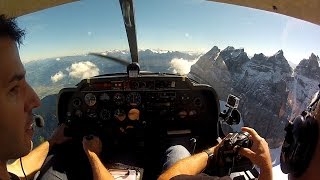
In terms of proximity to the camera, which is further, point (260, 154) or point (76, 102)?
point (76, 102)

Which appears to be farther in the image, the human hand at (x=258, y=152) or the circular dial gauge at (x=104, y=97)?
the circular dial gauge at (x=104, y=97)

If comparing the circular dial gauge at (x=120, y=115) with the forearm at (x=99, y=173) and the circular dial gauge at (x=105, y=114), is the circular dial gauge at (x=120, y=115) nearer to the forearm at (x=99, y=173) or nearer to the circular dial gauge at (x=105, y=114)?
the circular dial gauge at (x=105, y=114)

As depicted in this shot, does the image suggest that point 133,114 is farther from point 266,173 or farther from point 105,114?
point 266,173

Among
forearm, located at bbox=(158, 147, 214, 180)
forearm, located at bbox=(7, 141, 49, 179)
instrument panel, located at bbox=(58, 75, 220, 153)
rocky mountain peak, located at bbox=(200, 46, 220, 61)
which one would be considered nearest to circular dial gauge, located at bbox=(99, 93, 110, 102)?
instrument panel, located at bbox=(58, 75, 220, 153)

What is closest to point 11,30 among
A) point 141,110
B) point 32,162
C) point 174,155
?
point 32,162

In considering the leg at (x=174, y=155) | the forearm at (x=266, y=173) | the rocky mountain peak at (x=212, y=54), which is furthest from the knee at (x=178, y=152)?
the rocky mountain peak at (x=212, y=54)
